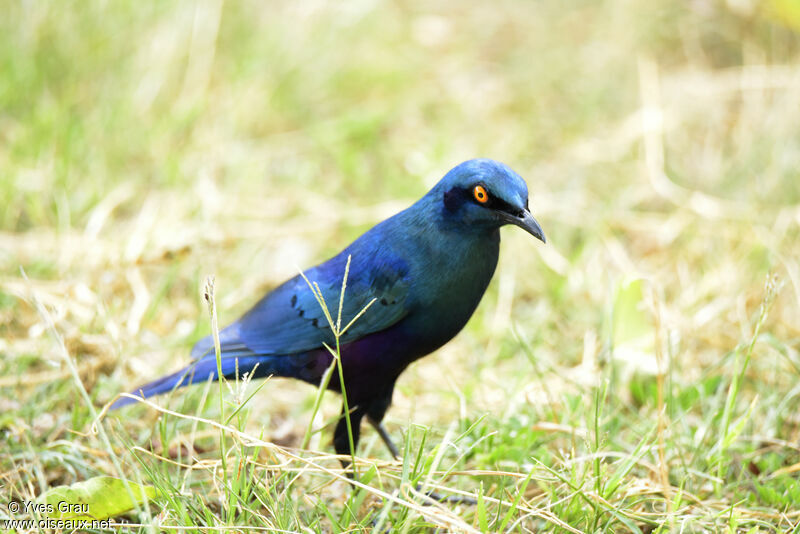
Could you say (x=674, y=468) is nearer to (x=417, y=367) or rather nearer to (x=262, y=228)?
(x=417, y=367)

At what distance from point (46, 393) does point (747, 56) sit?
484 centimetres

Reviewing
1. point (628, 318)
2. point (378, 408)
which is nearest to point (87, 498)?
point (378, 408)

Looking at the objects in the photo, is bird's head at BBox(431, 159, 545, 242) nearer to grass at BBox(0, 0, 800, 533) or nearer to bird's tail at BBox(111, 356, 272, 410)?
grass at BBox(0, 0, 800, 533)

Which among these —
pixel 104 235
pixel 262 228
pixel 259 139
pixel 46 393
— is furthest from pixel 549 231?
pixel 46 393

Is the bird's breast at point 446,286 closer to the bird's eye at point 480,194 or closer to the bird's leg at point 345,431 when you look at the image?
the bird's eye at point 480,194

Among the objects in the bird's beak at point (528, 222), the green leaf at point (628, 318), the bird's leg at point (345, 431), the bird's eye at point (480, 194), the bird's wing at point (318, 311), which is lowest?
the bird's leg at point (345, 431)

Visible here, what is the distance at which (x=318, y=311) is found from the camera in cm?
278

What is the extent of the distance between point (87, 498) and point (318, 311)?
3.02 ft

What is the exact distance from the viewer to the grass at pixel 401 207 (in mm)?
2543

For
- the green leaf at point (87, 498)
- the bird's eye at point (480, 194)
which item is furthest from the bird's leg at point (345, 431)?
the bird's eye at point (480, 194)

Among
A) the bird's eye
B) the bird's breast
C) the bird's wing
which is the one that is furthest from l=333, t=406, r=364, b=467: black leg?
the bird's eye

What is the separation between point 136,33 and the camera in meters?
5.27

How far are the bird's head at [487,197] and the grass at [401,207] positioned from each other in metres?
0.57

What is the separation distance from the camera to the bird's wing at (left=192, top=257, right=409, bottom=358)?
261 cm
